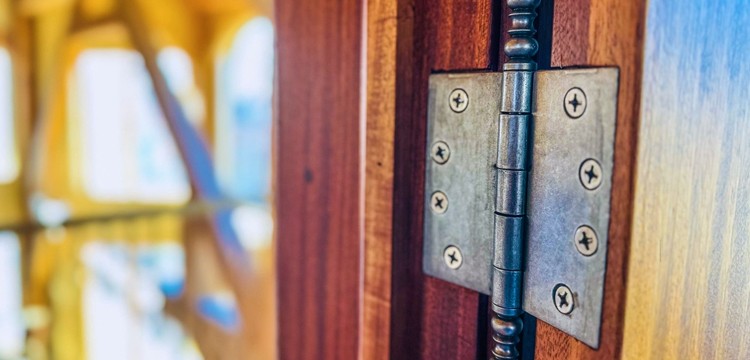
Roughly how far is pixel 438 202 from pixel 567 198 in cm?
7

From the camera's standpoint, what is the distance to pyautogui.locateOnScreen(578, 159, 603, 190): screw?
0.23m

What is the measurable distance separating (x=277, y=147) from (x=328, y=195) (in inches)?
2.4

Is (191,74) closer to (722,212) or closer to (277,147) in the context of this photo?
(277,147)

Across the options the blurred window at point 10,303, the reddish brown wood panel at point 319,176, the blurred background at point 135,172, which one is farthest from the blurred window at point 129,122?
the reddish brown wood panel at point 319,176

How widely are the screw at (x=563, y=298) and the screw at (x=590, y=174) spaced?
0.05m

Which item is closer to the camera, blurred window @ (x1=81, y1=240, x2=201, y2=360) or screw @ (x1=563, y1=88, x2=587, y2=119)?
screw @ (x1=563, y1=88, x2=587, y2=119)

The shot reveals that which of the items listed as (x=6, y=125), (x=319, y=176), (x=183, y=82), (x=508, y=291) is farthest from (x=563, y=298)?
(x=6, y=125)

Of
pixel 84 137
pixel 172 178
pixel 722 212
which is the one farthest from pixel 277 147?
pixel 84 137

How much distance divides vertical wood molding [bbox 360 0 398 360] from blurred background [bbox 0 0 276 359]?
198cm

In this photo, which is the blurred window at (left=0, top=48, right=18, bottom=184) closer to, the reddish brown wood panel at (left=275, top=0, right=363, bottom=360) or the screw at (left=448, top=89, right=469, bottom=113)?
the reddish brown wood panel at (left=275, top=0, right=363, bottom=360)

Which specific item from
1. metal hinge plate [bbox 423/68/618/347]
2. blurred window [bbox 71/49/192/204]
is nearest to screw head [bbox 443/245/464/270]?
metal hinge plate [bbox 423/68/618/347]

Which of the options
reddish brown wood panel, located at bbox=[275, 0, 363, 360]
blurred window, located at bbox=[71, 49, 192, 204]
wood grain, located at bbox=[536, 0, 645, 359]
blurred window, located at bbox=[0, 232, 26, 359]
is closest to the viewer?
wood grain, located at bbox=[536, 0, 645, 359]

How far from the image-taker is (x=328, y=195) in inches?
14.3

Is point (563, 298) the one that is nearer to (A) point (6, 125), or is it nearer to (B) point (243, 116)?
(B) point (243, 116)
